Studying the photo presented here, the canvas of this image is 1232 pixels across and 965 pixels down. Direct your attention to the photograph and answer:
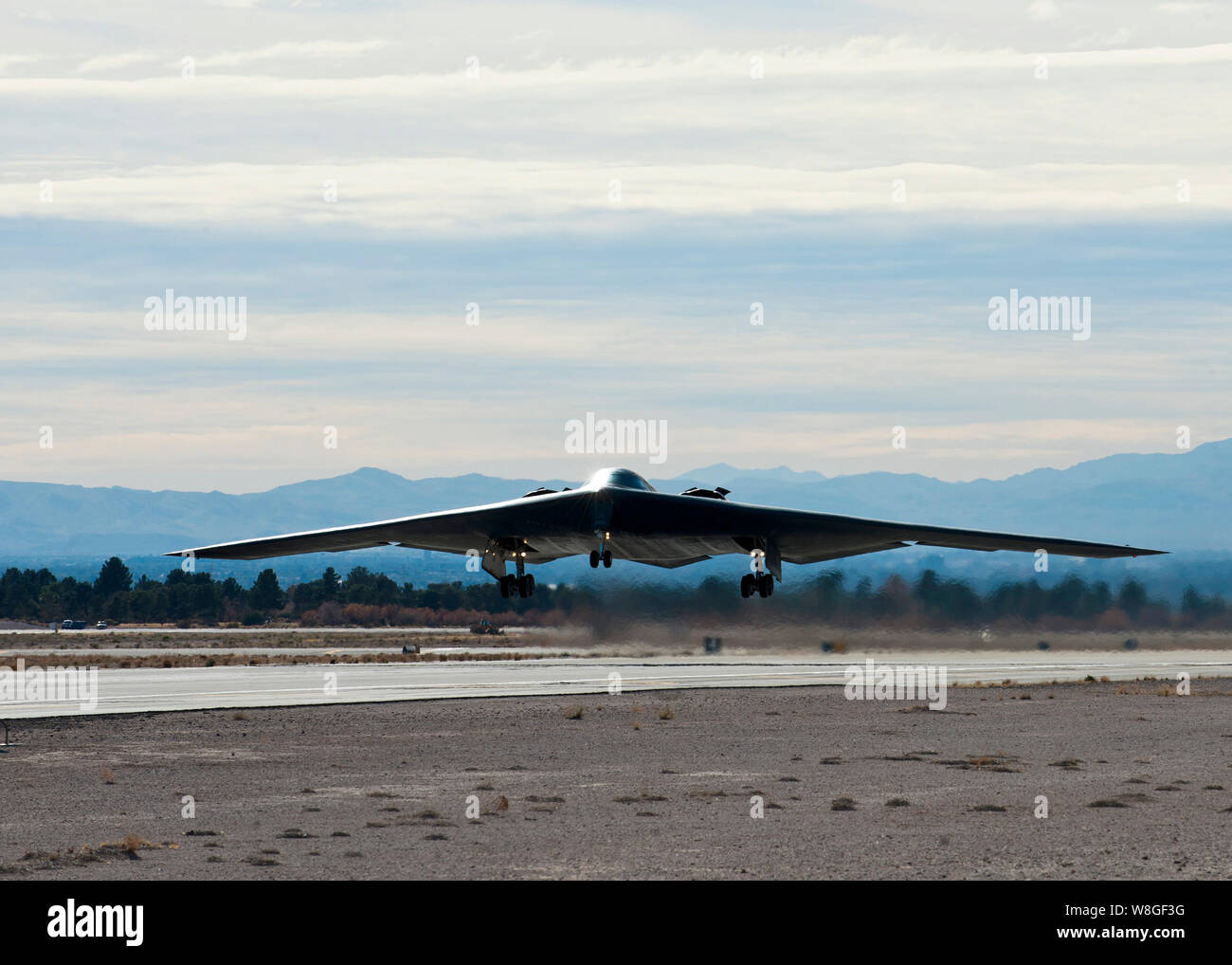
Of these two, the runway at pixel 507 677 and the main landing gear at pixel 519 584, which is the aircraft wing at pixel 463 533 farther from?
the runway at pixel 507 677

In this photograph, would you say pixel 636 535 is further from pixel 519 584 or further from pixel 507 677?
pixel 507 677

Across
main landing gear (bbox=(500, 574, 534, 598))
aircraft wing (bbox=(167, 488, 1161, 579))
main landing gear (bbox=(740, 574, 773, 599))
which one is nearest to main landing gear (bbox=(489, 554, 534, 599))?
main landing gear (bbox=(500, 574, 534, 598))

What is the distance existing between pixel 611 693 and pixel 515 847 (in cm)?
3669

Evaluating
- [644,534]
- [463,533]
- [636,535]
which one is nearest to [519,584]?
[463,533]

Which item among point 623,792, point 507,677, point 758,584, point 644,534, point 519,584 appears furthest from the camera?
point 507,677

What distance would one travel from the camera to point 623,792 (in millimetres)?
38844

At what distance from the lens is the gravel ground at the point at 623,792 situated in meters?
28.4

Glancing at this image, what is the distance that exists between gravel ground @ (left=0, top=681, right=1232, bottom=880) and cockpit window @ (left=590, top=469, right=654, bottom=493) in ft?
26.1

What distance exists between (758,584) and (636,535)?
9.65 ft

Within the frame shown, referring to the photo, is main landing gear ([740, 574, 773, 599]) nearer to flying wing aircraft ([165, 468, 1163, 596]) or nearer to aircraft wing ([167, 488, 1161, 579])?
flying wing aircraft ([165, 468, 1163, 596])

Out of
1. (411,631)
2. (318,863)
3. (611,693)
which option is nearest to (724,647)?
(611,693)

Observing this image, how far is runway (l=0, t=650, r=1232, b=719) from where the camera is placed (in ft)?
205

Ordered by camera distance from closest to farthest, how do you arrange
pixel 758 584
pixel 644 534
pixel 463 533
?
1. pixel 644 534
2. pixel 758 584
3. pixel 463 533
